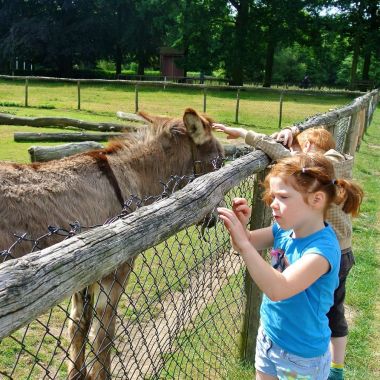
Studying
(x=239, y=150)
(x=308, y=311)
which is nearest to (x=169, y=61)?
(x=239, y=150)

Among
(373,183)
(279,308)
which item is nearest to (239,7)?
(373,183)

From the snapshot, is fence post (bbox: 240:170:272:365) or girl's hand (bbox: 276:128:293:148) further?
girl's hand (bbox: 276:128:293:148)

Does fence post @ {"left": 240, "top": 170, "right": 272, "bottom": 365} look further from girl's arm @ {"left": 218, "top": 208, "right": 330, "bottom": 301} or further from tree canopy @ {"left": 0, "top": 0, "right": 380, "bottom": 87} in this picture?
tree canopy @ {"left": 0, "top": 0, "right": 380, "bottom": 87}

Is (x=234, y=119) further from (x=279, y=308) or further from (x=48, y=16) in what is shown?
(x=48, y=16)

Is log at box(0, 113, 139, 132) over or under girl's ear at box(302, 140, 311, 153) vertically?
under

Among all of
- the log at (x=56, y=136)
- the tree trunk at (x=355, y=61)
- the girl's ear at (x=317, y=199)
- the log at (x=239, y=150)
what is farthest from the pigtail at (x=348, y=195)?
the tree trunk at (x=355, y=61)

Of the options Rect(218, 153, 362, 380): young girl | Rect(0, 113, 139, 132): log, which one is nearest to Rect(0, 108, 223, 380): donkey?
Rect(218, 153, 362, 380): young girl

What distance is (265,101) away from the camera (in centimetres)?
2902

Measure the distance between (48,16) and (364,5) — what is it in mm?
27982

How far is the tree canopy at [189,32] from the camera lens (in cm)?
3894

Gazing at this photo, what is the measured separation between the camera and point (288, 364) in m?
2.32

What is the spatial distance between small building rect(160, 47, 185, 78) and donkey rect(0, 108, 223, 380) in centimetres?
4512

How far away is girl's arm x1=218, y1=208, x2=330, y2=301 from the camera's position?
6.73 feet

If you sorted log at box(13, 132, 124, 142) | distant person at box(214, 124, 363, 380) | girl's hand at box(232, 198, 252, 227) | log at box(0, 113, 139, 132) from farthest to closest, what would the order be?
log at box(0, 113, 139, 132) < log at box(13, 132, 124, 142) < distant person at box(214, 124, 363, 380) < girl's hand at box(232, 198, 252, 227)
